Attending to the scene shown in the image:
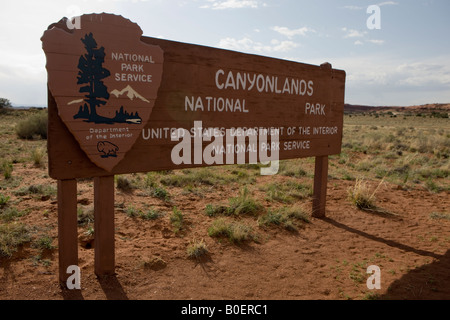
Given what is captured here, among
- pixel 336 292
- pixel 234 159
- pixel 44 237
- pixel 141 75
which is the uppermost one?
pixel 141 75

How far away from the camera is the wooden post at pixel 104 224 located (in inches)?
143

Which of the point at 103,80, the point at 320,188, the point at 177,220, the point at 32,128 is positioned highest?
the point at 103,80

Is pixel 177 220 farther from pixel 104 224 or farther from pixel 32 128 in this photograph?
pixel 32 128

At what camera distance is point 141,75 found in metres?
3.56

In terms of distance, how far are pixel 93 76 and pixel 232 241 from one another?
2780mm

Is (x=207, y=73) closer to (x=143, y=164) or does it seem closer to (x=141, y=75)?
(x=141, y=75)

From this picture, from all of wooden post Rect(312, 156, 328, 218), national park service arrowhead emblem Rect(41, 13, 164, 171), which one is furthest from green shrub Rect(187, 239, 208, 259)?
wooden post Rect(312, 156, 328, 218)

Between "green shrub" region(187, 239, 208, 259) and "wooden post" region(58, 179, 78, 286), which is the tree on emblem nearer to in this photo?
"wooden post" region(58, 179, 78, 286)

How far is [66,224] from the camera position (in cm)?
345

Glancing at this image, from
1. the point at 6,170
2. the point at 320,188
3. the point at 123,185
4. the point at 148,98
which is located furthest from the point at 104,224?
the point at 6,170

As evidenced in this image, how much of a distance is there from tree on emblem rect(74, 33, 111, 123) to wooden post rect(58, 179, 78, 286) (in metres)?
0.72

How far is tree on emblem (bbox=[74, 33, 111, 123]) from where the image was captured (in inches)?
126
